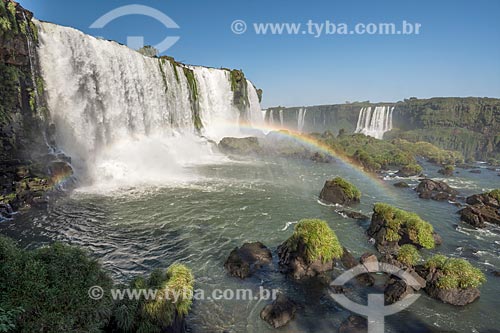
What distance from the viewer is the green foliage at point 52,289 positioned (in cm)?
670

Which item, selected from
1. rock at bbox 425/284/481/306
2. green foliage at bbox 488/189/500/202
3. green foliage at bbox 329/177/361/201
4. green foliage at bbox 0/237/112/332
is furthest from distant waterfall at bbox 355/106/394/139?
green foliage at bbox 0/237/112/332

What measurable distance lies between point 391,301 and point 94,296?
39.8ft

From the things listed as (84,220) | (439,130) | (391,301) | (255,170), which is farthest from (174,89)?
(439,130)

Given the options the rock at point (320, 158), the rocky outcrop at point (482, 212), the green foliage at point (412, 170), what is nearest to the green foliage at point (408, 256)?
the rocky outcrop at point (482, 212)

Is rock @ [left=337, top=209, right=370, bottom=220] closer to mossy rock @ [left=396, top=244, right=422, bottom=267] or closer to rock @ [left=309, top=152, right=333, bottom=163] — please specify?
mossy rock @ [left=396, top=244, right=422, bottom=267]

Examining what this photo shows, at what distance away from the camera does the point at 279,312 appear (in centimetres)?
1185

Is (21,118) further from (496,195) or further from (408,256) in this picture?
(496,195)

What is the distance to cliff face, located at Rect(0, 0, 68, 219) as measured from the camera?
75.7 feet

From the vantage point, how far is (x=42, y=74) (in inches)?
1097

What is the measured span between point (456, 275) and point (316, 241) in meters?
6.62

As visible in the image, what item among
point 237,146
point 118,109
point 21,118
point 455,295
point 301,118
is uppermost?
point 301,118

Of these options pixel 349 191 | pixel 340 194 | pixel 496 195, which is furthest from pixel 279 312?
pixel 496 195

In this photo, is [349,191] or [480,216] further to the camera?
[349,191]

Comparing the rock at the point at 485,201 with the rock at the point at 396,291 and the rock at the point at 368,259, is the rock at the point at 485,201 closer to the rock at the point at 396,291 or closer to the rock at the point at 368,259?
the rock at the point at 368,259
